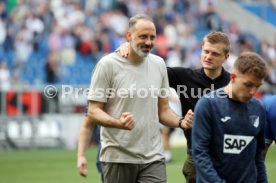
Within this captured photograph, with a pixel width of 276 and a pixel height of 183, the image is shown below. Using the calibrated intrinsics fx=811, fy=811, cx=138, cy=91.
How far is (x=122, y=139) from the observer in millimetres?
7719

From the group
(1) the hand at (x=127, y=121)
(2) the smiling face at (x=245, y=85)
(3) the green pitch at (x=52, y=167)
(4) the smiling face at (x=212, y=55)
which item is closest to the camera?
(2) the smiling face at (x=245, y=85)

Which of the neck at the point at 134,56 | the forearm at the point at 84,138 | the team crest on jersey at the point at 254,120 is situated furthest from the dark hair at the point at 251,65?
the forearm at the point at 84,138

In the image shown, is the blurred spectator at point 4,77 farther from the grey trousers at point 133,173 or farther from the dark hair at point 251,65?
the dark hair at point 251,65

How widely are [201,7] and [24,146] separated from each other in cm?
1213

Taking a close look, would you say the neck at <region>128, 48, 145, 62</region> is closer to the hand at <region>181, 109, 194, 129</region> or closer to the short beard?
the short beard

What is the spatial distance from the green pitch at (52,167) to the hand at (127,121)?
748 cm

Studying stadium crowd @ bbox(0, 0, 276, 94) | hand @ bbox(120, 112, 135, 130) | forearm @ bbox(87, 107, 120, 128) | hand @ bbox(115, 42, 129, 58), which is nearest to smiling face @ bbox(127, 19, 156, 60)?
hand @ bbox(115, 42, 129, 58)

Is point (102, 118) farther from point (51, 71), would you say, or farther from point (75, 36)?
point (75, 36)

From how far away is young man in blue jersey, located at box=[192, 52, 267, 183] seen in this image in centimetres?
632

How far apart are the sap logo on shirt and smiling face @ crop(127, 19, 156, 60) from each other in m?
1.55

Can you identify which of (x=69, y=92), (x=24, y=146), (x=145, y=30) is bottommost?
(x=24, y=146)

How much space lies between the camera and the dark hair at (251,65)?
620 cm

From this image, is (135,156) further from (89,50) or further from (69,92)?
(89,50)

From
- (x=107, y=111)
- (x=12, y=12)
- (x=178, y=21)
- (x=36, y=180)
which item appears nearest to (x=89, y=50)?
(x=12, y=12)
